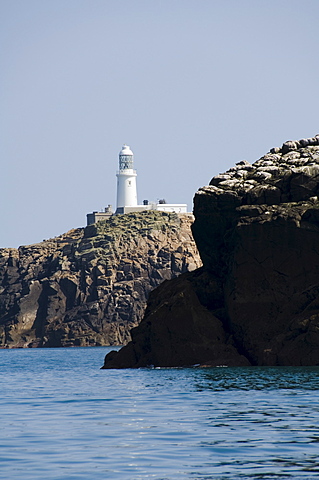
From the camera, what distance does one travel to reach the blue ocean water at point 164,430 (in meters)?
21.3

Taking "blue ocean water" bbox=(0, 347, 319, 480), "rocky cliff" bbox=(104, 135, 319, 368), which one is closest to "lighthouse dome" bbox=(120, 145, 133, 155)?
"rocky cliff" bbox=(104, 135, 319, 368)

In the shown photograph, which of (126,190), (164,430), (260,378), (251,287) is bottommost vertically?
(164,430)

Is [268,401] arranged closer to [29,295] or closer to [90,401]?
[90,401]

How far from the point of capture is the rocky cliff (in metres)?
61.6

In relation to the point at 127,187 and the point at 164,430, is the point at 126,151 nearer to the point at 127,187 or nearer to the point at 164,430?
the point at 127,187

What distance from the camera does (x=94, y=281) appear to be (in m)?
173

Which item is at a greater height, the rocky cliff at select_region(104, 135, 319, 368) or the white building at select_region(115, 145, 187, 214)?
the white building at select_region(115, 145, 187, 214)

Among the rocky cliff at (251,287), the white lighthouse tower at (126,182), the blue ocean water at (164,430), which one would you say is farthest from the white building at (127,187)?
the blue ocean water at (164,430)

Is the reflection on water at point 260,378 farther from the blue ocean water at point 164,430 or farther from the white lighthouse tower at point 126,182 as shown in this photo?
the white lighthouse tower at point 126,182

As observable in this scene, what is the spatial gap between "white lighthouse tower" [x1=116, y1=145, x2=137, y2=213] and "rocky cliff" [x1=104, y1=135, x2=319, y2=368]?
12210 centimetres

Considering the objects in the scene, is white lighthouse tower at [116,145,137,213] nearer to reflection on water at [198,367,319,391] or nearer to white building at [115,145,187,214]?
white building at [115,145,187,214]

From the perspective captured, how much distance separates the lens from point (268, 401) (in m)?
36.9

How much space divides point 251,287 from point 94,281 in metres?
112

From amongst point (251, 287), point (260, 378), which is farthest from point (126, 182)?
point (260, 378)
